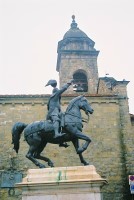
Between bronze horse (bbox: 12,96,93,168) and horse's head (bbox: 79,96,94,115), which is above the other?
horse's head (bbox: 79,96,94,115)

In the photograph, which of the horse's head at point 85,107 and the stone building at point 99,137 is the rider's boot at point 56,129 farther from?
the stone building at point 99,137

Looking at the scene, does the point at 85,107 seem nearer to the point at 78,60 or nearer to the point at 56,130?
the point at 56,130

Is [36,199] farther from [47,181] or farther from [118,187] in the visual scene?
[118,187]

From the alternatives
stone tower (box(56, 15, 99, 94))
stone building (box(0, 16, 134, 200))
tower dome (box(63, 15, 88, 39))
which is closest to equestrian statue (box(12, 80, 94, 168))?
stone building (box(0, 16, 134, 200))

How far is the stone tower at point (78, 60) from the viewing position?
2702cm

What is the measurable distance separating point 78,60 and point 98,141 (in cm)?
1104

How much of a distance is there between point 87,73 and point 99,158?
34.8ft

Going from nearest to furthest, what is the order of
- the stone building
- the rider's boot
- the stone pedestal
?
1. the stone pedestal
2. the rider's boot
3. the stone building

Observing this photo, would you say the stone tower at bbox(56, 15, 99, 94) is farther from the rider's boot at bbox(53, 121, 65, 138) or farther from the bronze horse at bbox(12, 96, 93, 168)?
the rider's boot at bbox(53, 121, 65, 138)

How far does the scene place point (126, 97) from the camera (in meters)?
19.7

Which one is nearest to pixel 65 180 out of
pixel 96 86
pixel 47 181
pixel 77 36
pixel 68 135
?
pixel 47 181

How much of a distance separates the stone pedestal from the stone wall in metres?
9.90

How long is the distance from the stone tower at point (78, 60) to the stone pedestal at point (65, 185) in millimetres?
18229

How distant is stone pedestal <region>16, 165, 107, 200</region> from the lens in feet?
24.5
